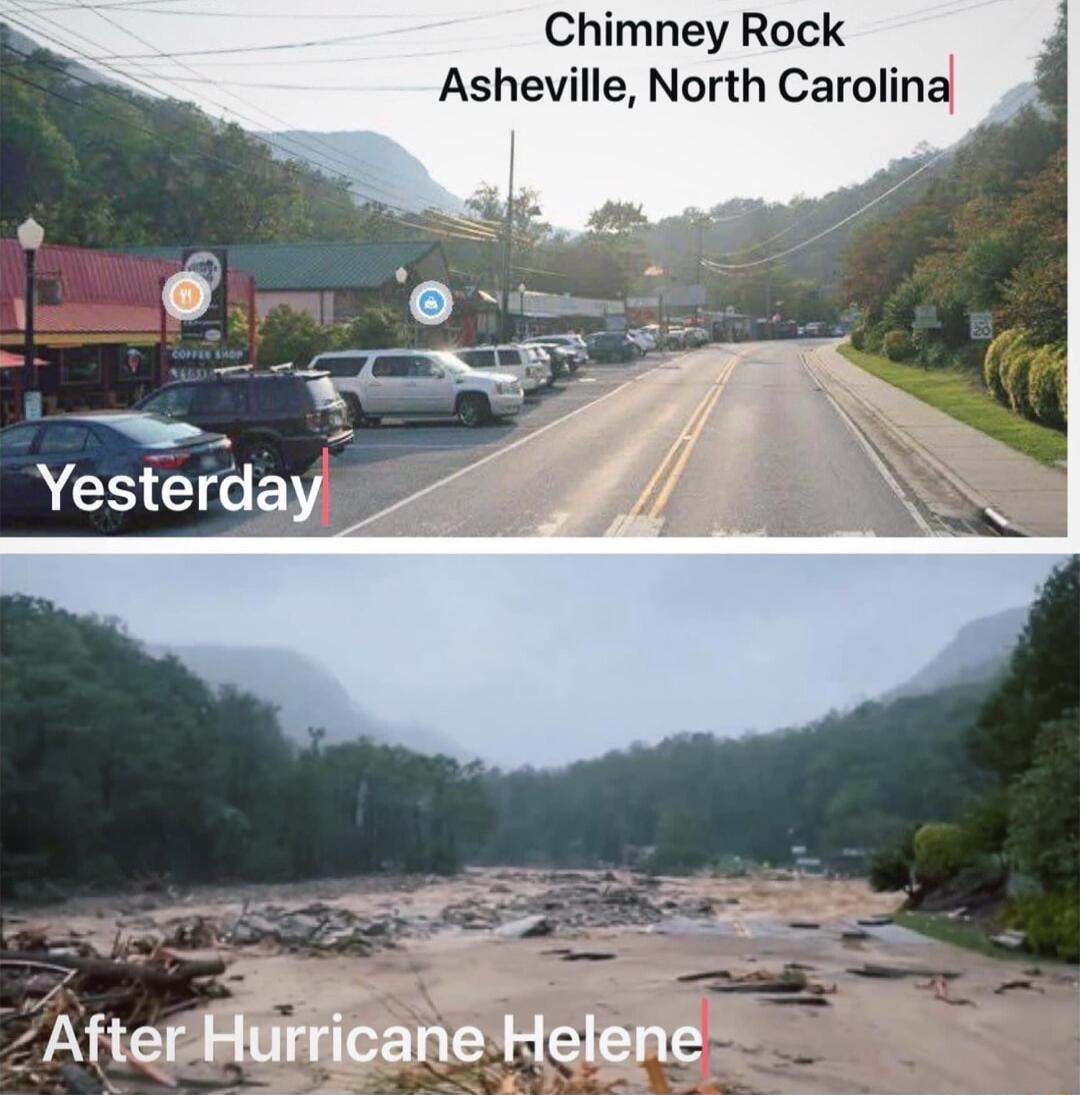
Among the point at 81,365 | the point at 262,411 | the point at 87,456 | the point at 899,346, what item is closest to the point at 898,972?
the point at 899,346

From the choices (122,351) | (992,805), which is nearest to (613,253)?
(122,351)

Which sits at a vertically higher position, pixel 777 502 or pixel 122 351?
pixel 122 351

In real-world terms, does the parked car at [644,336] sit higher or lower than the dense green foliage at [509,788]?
higher

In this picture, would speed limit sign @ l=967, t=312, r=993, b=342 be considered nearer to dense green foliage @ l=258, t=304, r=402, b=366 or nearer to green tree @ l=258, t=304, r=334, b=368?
dense green foliage @ l=258, t=304, r=402, b=366

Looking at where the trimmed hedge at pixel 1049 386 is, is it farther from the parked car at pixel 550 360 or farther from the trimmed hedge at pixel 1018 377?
the parked car at pixel 550 360

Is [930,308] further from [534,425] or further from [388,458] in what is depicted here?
[388,458]

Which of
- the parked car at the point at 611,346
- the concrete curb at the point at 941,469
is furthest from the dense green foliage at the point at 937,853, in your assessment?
the parked car at the point at 611,346

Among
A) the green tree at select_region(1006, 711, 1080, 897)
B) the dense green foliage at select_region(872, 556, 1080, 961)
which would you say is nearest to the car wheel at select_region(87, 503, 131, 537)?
the dense green foliage at select_region(872, 556, 1080, 961)
